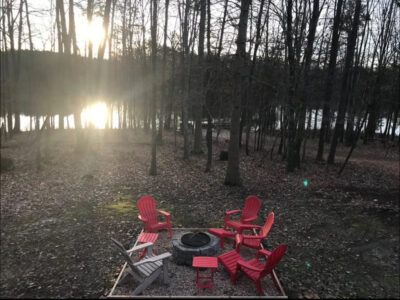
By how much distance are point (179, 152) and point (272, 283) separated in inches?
502

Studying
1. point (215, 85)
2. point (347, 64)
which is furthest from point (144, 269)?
point (347, 64)

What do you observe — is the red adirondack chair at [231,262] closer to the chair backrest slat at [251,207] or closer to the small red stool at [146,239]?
the small red stool at [146,239]

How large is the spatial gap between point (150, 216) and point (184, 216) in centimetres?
138

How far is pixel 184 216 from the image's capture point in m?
7.81

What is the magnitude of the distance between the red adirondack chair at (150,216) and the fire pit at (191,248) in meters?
0.89

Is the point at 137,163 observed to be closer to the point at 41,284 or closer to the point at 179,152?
the point at 179,152

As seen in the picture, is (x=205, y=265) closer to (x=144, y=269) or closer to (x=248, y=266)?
(x=248, y=266)

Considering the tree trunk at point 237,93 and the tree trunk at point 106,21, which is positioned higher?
the tree trunk at point 106,21

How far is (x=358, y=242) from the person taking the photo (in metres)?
6.20

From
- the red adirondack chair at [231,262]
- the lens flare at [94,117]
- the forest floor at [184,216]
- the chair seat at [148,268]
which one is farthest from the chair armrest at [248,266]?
the lens flare at [94,117]

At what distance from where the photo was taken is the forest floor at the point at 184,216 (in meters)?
4.87

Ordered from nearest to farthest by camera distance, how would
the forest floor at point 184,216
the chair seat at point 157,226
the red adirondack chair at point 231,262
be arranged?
the red adirondack chair at point 231,262
the forest floor at point 184,216
the chair seat at point 157,226

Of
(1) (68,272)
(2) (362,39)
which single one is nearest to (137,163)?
(1) (68,272)

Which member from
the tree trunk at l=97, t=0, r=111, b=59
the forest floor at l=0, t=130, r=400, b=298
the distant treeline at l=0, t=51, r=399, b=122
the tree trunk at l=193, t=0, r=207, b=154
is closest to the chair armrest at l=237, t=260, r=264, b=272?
the forest floor at l=0, t=130, r=400, b=298
